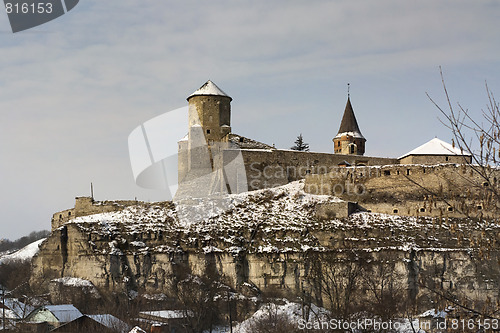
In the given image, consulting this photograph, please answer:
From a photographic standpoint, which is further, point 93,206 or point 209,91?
point 209,91

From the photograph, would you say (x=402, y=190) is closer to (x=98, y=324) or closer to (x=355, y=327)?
(x=355, y=327)

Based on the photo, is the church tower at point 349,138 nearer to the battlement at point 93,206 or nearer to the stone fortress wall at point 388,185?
the stone fortress wall at point 388,185

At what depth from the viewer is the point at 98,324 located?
39.3 meters

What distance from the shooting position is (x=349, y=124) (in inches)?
2675

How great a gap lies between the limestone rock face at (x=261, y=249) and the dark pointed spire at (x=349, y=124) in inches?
650

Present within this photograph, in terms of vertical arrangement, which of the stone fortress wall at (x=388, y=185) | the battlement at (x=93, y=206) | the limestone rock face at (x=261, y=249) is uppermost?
the stone fortress wall at (x=388, y=185)

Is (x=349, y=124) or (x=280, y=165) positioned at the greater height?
(x=349, y=124)

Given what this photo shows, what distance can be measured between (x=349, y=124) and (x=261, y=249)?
24439 millimetres

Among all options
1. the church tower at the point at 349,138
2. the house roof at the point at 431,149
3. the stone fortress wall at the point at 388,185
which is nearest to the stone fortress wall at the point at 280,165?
the stone fortress wall at the point at 388,185

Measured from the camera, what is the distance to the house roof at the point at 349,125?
6694cm

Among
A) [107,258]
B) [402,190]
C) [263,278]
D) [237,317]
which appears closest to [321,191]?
[402,190]

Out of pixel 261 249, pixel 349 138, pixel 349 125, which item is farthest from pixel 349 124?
pixel 261 249

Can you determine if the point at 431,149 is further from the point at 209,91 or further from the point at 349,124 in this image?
the point at 209,91

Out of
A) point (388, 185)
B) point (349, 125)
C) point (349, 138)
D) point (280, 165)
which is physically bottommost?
point (388, 185)
